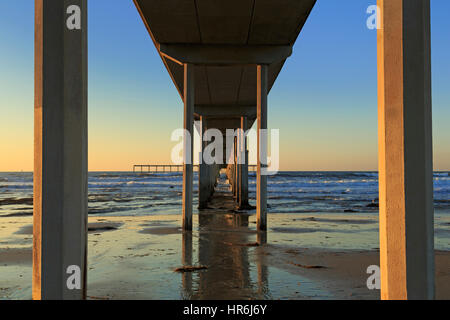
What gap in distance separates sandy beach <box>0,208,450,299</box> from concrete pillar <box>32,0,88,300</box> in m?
2.01

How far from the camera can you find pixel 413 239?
3.67 meters

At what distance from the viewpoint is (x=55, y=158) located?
3918mm

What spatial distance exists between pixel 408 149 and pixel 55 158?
3486 millimetres

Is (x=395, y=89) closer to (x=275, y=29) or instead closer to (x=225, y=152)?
(x=275, y=29)

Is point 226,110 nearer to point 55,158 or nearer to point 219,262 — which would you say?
point 219,262

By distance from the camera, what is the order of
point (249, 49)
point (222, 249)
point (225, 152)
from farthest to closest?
1. point (225, 152)
2. point (249, 49)
3. point (222, 249)

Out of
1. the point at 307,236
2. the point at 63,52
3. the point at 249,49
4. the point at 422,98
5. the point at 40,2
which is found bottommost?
the point at 307,236

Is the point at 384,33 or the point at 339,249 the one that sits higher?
the point at 384,33

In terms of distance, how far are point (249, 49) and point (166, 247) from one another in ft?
23.9

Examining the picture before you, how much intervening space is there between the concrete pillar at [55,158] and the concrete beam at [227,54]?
30.4ft

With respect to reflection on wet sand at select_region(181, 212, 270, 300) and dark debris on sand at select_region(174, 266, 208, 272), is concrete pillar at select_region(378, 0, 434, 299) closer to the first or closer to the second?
reflection on wet sand at select_region(181, 212, 270, 300)

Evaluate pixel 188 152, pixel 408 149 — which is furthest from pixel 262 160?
pixel 408 149

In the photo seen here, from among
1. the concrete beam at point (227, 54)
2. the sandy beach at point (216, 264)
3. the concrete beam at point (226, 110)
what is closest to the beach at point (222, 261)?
the sandy beach at point (216, 264)

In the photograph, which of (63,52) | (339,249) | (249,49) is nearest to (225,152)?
(249,49)
